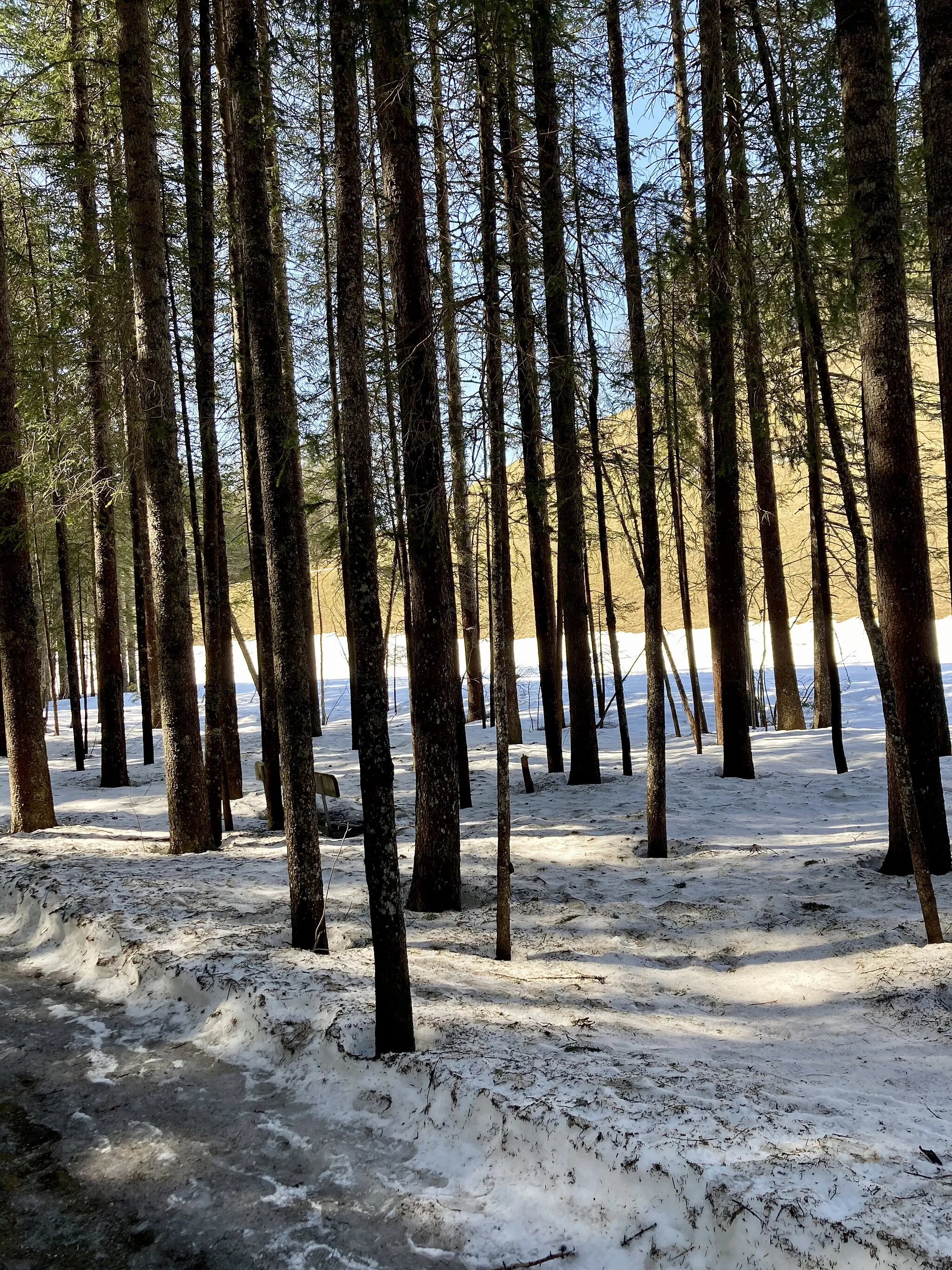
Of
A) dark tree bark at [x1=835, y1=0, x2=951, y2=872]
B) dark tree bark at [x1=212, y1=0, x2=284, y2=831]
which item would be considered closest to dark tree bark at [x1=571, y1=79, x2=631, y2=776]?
dark tree bark at [x1=835, y1=0, x2=951, y2=872]

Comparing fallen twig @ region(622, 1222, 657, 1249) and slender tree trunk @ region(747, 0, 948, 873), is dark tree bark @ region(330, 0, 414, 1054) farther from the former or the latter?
slender tree trunk @ region(747, 0, 948, 873)

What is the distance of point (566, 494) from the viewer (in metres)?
11.3

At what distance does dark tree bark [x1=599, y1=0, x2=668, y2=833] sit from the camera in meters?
8.28

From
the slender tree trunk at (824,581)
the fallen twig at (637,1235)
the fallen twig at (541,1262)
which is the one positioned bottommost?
the fallen twig at (541,1262)

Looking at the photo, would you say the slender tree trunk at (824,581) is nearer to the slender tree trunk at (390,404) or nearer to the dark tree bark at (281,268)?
the slender tree trunk at (390,404)

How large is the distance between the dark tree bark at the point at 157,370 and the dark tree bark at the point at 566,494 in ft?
13.4

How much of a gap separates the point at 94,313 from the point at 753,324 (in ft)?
24.9

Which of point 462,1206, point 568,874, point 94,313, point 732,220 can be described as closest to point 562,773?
point 568,874

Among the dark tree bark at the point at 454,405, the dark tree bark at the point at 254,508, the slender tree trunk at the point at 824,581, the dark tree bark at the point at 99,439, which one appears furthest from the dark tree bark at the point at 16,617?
the slender tree trunk at the point at 824,581

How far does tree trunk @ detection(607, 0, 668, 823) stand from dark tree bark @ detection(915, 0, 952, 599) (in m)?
2.50

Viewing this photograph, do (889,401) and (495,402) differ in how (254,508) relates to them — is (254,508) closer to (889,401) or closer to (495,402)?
(495,402)

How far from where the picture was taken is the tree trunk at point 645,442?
827 centimetres

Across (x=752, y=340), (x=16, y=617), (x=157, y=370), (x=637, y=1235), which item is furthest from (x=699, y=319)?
(x=16, y=617)

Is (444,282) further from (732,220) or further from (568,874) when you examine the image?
(568,874)
